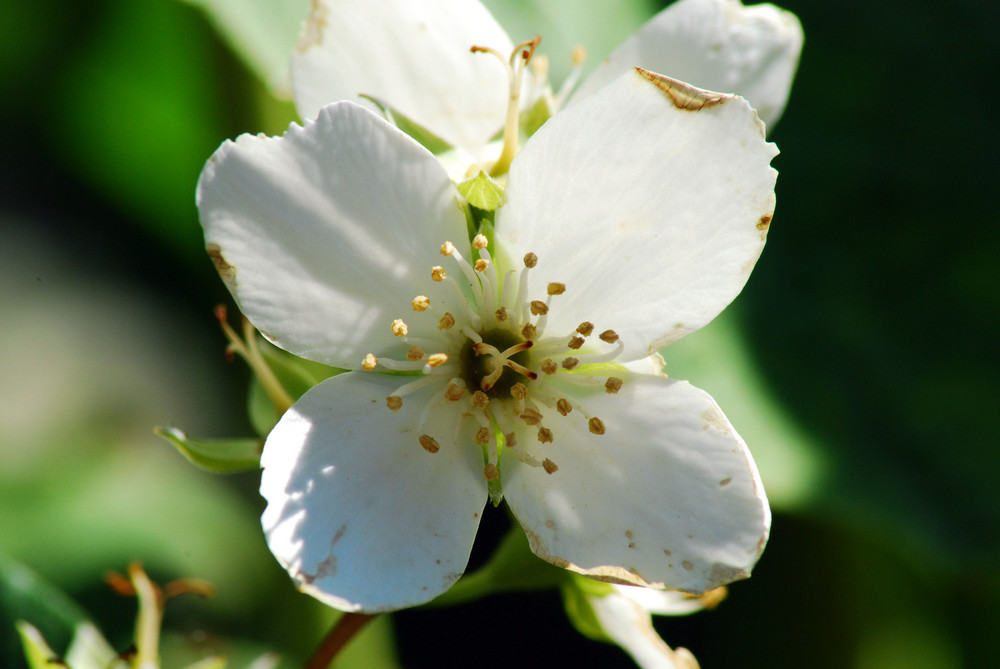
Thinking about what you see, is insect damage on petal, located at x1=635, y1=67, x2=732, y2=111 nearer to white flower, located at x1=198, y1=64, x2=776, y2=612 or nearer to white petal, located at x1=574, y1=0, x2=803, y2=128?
white flower, located at x1=198, y1=64, x2=776, y2=612

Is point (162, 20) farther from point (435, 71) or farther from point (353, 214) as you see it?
point (353, 214)

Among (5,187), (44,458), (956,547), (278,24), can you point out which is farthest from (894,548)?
(5,187)

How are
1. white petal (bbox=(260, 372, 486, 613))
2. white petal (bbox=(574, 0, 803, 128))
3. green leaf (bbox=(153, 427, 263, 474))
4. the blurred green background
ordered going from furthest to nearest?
the blurred green background → white petal (bbox=(574, 0, 803, 128)) → green leaf (bbox=(153, 427, 263, 474)) → white petal (bbox=(260, 372, 486, 613))

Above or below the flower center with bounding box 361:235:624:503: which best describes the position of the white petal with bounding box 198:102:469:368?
above

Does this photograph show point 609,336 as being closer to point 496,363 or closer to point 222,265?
point 496,363

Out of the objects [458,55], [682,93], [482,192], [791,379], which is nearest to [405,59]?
[458,55]

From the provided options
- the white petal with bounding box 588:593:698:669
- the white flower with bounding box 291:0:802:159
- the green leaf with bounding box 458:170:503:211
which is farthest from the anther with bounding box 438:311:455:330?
the white petal with bounding box 588:593:698:669
